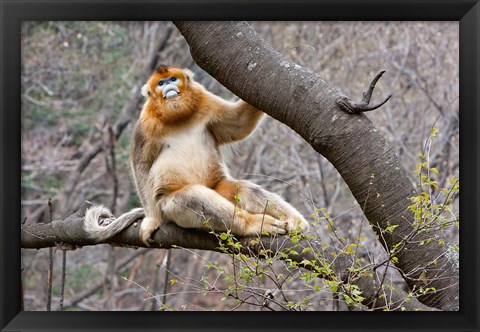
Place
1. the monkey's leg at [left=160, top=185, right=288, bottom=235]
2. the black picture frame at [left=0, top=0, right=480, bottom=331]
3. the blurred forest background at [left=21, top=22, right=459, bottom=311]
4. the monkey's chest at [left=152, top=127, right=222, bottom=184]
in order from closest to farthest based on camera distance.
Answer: the black picture frame at [left=0, top=0, right=480, bottom=331] → the monkey's leg at [left=160, top=185, right=288, bottom=235] → the monkey's chest at [left=152, top=127, right=222, bottom=184] → the blurred forest background at [left=21, top=22, right=459, bottom=311]

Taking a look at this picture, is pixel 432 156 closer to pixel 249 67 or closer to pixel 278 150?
pixel 278 150

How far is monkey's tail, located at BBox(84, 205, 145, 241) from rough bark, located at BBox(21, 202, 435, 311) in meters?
0.02

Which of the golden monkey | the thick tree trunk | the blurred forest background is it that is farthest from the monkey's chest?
the blurred forest background

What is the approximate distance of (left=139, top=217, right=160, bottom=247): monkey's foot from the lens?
4.33 meters

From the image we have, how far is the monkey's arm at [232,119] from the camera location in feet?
14.7

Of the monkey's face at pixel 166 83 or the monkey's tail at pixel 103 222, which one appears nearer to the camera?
the monkey's tail at pixel 103 222

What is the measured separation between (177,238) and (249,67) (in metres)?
1.19

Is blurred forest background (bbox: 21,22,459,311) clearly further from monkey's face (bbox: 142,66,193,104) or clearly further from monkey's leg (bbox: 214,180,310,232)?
monkey's leg (bbox: 214,180,310,232)

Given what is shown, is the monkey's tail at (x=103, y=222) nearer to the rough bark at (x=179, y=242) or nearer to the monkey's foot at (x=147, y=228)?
the rough bark at (x=179, y=242)

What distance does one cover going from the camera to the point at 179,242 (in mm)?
4383

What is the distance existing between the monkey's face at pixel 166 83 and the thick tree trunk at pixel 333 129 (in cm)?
90

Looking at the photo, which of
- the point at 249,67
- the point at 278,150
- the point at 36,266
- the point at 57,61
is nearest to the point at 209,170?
the point at 249,67

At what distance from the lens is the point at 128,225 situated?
4.50m

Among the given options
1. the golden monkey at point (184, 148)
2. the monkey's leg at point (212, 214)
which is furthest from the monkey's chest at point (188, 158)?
the monkey's leg at point (212, 214)
